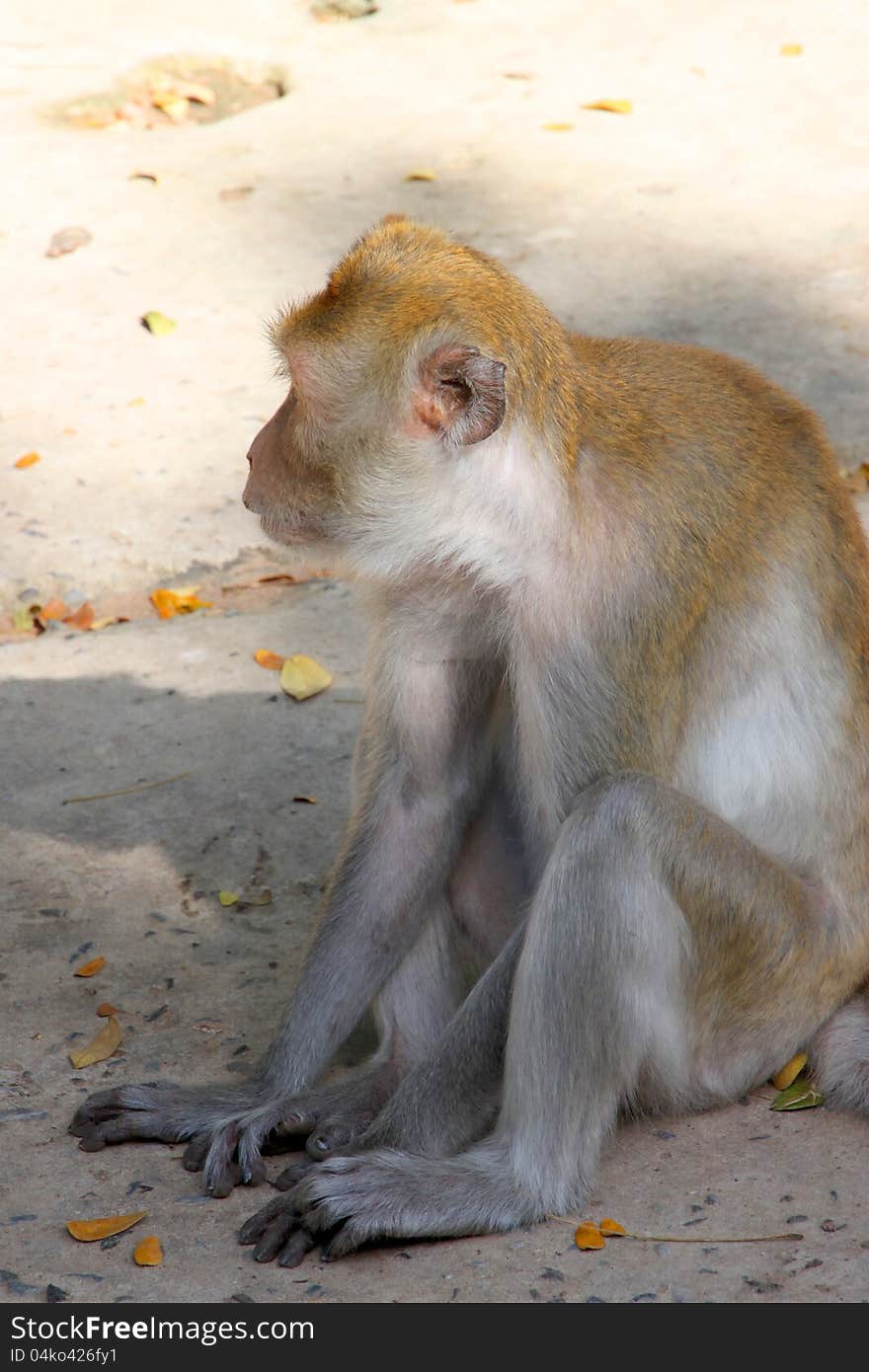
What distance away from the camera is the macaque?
114 inches

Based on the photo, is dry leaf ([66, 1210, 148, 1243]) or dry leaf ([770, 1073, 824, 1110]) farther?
dry leaf ([770, 1073, 824, 1110])

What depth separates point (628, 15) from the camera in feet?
30.1

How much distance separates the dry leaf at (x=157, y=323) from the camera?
22.0 feet

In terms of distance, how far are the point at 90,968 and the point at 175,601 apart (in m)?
1.71

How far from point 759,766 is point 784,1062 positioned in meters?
0.57

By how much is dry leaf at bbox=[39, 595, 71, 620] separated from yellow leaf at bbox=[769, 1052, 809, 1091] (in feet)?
8.86

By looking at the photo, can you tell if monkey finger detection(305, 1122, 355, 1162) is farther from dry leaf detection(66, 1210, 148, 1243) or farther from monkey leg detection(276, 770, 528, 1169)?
dry leaf detection(66, 1210, 148, 1243)

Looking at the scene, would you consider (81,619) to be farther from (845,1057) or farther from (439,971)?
(845,1057)

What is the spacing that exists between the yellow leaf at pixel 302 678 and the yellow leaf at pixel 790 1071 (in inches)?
75.5

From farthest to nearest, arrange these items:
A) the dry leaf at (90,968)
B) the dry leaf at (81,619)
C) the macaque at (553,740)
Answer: the dry leaf at (81,619), the dry leaf at (90,968), the macaque at (553,740)

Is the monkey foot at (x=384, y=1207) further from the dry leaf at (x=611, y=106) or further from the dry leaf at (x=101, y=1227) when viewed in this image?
the dry leaf at (x=611, y=106)

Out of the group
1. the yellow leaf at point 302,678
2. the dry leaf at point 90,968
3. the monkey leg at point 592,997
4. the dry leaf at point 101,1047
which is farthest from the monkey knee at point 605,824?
the yellow leaf at point 302,678

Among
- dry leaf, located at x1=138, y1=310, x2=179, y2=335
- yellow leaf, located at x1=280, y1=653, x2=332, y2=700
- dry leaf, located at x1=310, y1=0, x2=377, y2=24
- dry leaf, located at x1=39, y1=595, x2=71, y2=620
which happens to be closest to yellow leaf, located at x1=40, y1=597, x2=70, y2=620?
dry leaf, located at x1=39, y1=595, x2=71, y2=620

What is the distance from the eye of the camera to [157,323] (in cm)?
671
